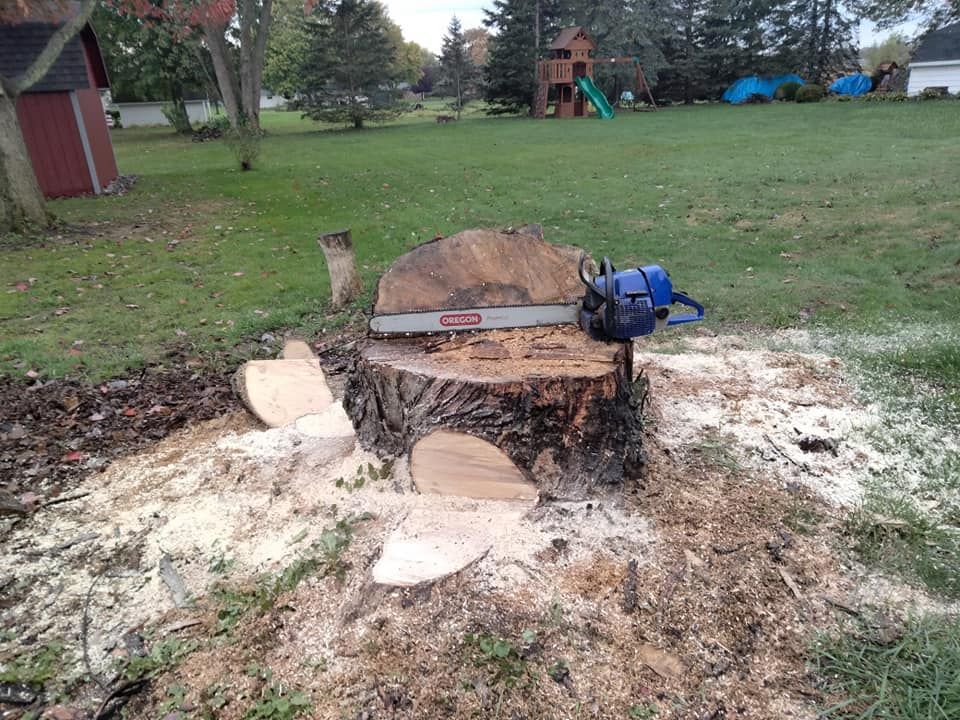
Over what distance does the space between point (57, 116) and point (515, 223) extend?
987 cm

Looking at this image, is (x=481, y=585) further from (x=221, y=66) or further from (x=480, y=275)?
(x=221, y=66)

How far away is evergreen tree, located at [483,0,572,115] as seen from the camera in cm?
3031

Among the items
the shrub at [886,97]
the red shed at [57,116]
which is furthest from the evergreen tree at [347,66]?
the shrub at [886,97]

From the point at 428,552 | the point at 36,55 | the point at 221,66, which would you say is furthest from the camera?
the point at 221,66

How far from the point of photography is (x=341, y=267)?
597cm

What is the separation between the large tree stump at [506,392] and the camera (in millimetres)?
2699

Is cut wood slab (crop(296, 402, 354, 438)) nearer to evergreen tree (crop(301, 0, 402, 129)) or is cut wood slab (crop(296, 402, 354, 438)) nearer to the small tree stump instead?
the small tree stump

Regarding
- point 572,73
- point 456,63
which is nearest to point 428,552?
point 572,73

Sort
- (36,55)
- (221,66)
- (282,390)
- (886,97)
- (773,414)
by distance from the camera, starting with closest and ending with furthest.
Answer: (773,414)
(282,390)
(36,55)
(221,66)
(886,97)

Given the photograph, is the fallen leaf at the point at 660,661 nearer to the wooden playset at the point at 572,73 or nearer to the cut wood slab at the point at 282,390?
the cut wood slab at the point at 282,390

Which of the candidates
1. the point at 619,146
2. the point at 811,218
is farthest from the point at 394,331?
the point at 619,146

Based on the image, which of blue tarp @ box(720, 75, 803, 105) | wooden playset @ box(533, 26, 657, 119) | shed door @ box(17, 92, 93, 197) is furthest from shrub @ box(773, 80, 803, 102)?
shed door @ box(17, 92, 93, 197)

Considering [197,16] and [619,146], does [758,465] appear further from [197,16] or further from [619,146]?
[619,146]

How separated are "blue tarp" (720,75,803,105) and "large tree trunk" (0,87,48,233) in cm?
2993
